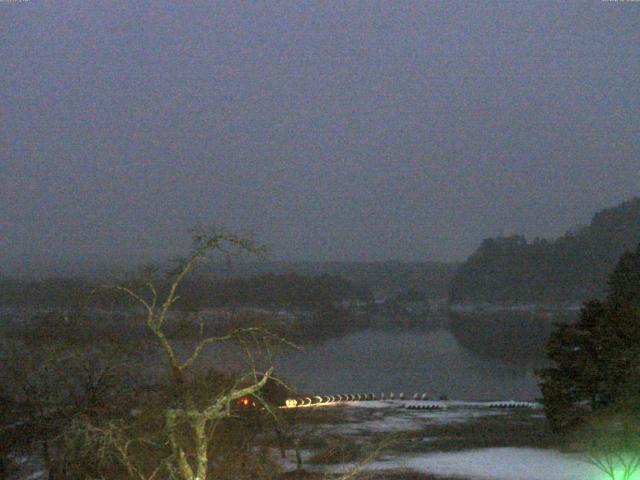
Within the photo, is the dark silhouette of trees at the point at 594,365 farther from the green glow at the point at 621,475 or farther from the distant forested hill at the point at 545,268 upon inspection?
the distant forested hill at the point at 545,268

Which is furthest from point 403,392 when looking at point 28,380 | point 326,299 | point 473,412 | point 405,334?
point 326,299

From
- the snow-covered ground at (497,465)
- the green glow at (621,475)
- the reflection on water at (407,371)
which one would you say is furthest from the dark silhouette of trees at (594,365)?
the reflection on water at (407,371)

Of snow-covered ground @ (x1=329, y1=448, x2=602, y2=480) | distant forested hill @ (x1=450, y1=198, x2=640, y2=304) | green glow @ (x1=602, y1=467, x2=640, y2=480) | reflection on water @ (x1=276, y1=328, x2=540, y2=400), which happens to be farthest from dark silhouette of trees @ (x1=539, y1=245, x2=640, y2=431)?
distant forested hill @ (x1=450, y1=198, x2=640, y2=304)

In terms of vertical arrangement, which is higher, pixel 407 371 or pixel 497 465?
pixel 497 465

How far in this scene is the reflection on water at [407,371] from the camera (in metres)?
43.8

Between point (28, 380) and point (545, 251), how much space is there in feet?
463

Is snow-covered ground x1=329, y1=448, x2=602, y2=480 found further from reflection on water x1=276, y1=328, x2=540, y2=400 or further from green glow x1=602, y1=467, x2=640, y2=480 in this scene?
reflection on water x1=276, y1=328, x2=540, y2=400

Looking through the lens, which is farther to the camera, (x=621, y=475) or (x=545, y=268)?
(x=545, y=268)

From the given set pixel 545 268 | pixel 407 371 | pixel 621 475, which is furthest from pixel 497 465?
pixel 545 268

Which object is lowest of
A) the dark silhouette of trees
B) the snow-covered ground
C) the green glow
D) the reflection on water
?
the reflection on water

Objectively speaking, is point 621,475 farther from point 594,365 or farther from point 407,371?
point 407,371

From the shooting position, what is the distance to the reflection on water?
43844 millimetres

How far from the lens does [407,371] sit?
55094mm

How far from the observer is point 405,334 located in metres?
94.1
